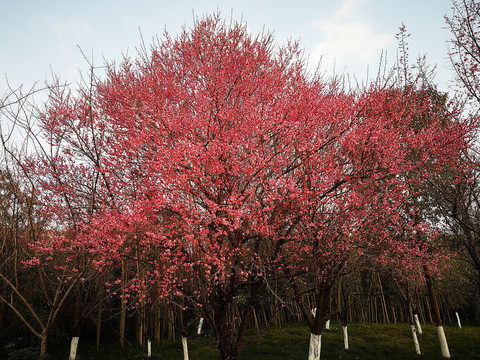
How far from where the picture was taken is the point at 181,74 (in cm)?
875

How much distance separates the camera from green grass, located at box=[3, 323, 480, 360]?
1470cm

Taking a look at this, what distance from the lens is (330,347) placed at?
1652 cm

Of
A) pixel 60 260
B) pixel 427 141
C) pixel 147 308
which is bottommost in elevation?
pixel 147 308

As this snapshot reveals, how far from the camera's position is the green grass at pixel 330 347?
1470 cm

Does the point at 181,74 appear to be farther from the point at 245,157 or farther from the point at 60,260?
the point at 60,260

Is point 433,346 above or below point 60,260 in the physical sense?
below

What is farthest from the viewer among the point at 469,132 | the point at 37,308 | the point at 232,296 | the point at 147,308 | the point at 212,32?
the point at 37,308

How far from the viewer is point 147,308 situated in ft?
45.5

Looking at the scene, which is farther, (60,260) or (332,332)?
(332,332)

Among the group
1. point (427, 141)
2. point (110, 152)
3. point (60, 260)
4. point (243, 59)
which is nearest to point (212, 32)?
point (243, 59)

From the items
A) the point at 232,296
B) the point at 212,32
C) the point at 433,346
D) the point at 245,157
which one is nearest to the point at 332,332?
the point at 433,346

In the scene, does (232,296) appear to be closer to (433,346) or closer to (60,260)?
(60,260)

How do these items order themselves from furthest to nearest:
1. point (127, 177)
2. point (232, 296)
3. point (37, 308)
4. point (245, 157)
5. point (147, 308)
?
1. point (37, 308)
2. point (147, 308)
3. point (127, 177)
4. point (232, 296)
5. point (245, 157)

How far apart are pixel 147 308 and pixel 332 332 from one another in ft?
44.6
